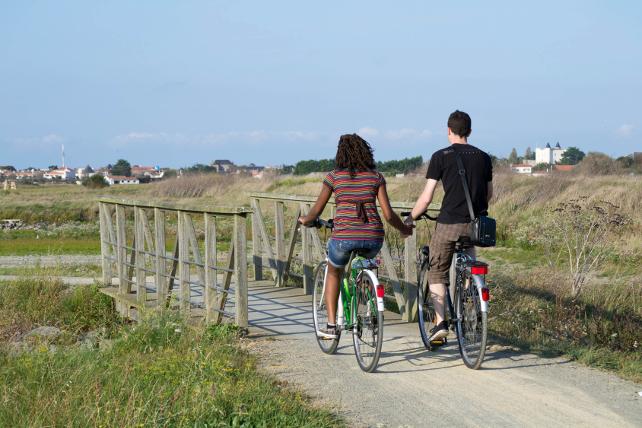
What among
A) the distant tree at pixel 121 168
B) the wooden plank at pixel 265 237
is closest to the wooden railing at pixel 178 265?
the wooden plank at pixel 265 237

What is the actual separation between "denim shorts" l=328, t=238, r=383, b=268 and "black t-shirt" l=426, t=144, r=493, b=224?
0.69 m

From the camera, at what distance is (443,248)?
25.6 ft

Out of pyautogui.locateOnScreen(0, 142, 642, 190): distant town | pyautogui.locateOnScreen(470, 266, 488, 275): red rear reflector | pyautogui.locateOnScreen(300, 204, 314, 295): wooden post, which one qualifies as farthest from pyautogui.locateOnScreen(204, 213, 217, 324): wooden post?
pyautogui.locateOnScreen(0, 142, 642, 190): distant town

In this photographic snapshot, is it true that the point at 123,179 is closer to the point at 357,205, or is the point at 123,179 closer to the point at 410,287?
the point at 410,287

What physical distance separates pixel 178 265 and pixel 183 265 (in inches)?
55.6

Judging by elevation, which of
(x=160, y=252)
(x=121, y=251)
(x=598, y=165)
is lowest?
(x=121, y=251)

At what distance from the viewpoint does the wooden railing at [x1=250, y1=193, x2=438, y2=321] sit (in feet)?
33.8

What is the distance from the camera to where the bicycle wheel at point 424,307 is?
26.8 ft

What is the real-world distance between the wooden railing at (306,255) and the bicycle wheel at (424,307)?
151cm

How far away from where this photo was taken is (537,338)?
968 centimetres

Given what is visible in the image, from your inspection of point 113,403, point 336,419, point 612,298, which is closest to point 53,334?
point 113,403

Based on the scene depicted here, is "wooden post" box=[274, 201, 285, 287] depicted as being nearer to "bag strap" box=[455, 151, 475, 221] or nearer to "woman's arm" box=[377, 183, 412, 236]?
"woman's arm" box=[377, 183, 412, 236]

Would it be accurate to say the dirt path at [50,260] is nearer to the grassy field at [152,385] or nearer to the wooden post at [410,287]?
the grassy field at [152,385]

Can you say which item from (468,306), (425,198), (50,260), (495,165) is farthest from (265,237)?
(495,165)
